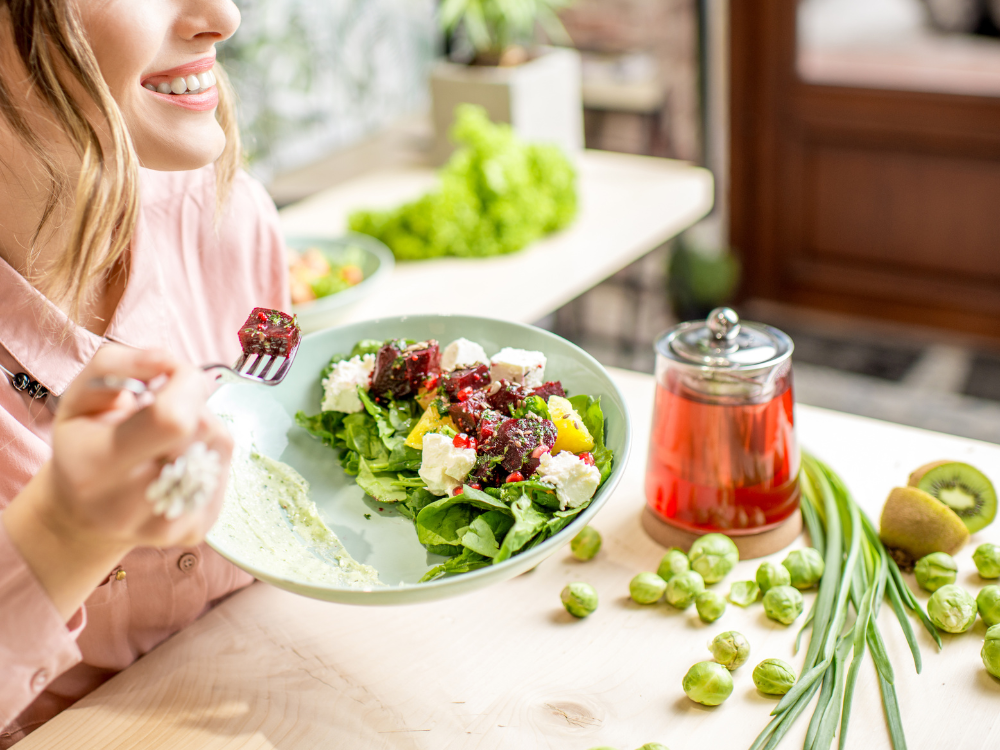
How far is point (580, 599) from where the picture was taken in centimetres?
95

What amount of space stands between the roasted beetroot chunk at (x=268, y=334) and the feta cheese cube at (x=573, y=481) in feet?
1.02

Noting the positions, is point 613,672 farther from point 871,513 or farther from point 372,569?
point 871,513

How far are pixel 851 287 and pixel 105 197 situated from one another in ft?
11.4

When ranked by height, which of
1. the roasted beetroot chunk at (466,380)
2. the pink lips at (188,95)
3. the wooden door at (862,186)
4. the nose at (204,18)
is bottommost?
the wooden door at (862,186)

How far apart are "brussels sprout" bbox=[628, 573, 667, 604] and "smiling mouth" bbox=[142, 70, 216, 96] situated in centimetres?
73

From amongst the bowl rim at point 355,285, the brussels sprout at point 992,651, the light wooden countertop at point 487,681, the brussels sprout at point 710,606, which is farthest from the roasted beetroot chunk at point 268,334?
the brussels sprout at point 992,651

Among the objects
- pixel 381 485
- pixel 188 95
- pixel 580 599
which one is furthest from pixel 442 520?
pixel 188 95

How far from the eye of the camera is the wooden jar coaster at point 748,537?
103cm

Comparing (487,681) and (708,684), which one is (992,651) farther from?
(487,681)

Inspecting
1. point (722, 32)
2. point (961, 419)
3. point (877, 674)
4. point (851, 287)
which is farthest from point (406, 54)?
point (877, 674)

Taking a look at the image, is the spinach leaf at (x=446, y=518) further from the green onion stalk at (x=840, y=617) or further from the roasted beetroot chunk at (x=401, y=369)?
the green onion stalk at (x=840, y=617)

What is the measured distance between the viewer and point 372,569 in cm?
84

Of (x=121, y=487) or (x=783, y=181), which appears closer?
(x=121, y=487)

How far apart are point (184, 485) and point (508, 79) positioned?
2.16 metres
